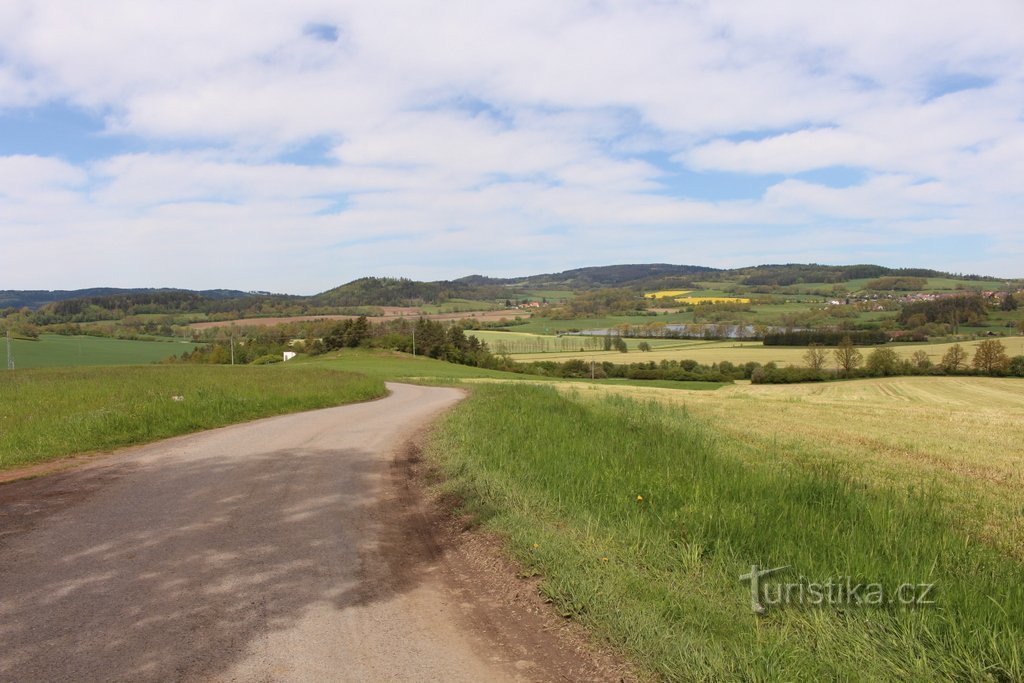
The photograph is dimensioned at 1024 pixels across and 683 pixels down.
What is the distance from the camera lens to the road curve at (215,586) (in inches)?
167

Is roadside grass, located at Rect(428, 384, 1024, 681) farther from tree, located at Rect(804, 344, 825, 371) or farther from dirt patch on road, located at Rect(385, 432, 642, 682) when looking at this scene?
tree, located at Rect(804, 344, 825, 371)

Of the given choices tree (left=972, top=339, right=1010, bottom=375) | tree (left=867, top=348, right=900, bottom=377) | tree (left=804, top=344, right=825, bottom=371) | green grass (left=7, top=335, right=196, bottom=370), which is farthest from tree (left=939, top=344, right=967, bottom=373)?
green grass (left=7, top=335, right=196, bottom=370)

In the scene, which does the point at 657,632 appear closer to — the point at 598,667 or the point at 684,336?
the point at 598,667

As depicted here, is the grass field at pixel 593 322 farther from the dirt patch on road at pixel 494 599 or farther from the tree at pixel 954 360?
the dirt patch on road at pixel 494 599

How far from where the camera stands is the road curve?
4246mm

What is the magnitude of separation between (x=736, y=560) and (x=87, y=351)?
93.2m

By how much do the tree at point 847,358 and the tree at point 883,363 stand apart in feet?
5.24

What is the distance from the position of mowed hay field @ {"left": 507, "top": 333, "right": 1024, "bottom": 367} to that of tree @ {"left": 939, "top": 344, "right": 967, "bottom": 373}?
1.92 meters

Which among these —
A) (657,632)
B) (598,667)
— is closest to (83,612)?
(598,667)

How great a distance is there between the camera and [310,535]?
6.94 m

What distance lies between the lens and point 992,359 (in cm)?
6406

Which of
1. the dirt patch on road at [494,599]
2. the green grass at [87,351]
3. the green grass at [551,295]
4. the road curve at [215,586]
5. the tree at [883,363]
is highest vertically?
the green grass at [551,295]

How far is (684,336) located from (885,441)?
94.8 metres

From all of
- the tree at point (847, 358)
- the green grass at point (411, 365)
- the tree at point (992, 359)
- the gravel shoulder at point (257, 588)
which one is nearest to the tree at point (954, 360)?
the tree at point (992, 359)
